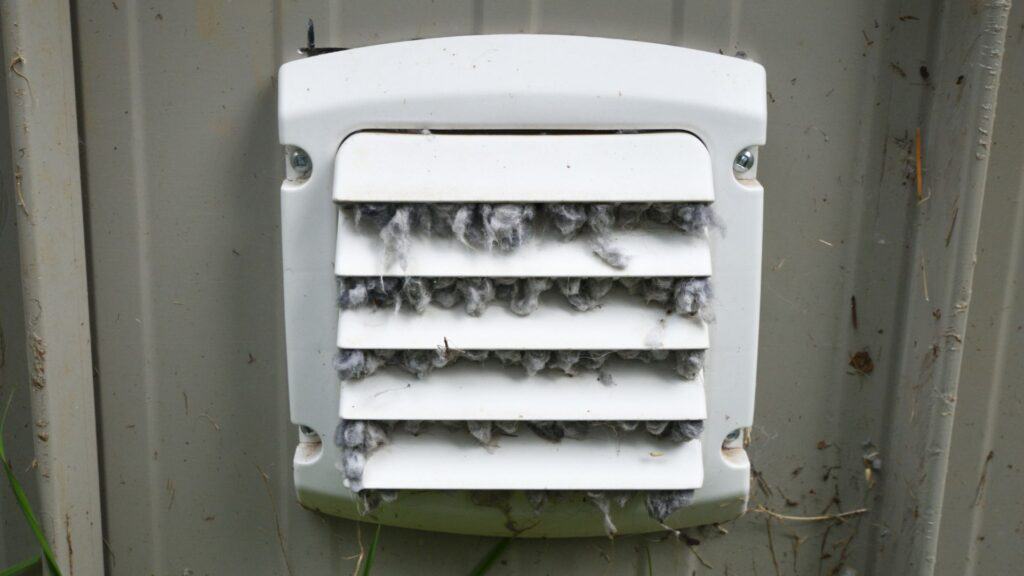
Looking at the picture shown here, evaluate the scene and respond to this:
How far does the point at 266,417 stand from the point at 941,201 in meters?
0.75

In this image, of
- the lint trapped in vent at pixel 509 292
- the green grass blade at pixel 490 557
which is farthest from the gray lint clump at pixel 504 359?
the green grass blade at pixel 490 557

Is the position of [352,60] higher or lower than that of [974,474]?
higher

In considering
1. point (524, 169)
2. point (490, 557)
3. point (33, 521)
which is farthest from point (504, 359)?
point (33, 521)

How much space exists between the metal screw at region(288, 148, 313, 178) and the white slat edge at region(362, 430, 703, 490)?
26 cm

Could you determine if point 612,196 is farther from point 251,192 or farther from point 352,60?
point 251,192

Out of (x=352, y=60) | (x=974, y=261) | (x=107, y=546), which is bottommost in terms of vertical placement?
(x=107, y=546)

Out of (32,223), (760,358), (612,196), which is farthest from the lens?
(760,358)

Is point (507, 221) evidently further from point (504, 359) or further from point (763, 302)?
point (763, 302)

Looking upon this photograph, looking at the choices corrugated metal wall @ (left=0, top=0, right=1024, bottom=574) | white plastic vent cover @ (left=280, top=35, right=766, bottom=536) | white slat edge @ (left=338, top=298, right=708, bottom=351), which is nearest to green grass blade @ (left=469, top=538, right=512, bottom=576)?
corrugated metal wall @ (left=0, top=0, right=1024, bottom=574)

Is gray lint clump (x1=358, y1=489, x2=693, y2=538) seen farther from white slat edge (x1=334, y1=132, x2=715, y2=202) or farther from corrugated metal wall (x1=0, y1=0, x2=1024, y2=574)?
white slat edge (x1=334, y1=132, x2=715, y2=202)

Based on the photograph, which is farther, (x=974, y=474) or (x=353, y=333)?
(x=974, y=474)

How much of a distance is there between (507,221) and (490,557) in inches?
16.5

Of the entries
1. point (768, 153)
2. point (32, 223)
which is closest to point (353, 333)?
point (32, 223)

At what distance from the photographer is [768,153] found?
872mm
